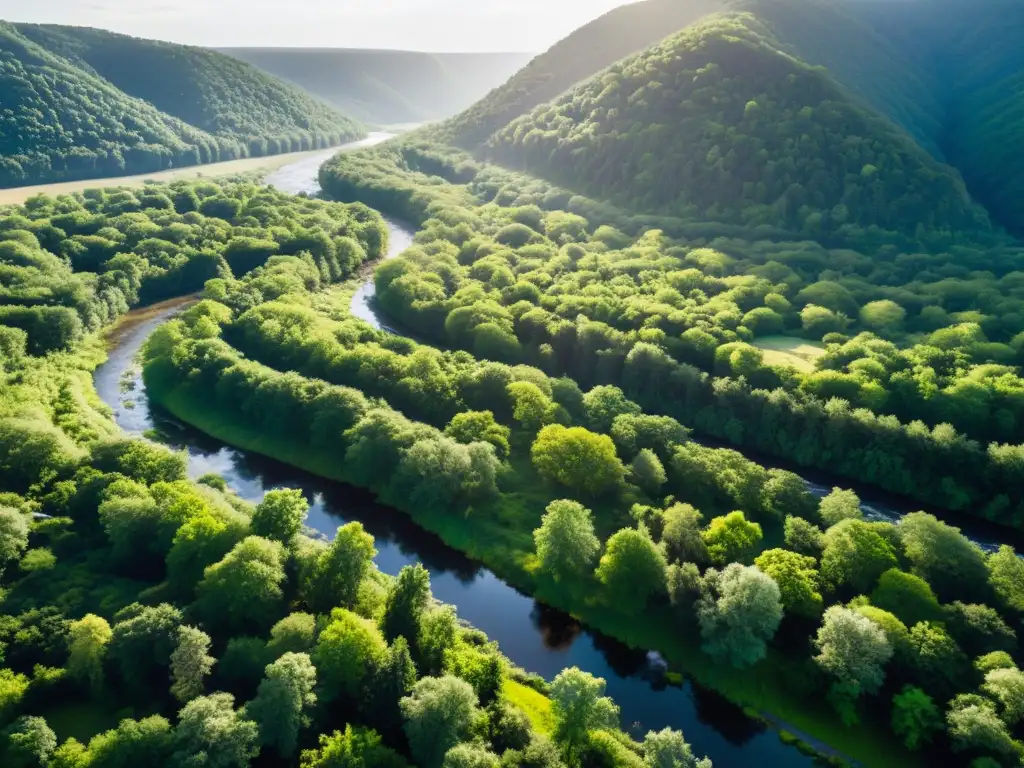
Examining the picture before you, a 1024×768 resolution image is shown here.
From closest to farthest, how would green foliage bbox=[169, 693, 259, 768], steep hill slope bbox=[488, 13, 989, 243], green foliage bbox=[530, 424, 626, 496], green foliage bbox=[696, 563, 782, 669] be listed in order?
1. green foliage bbox=[169, 693, 259, 768]
2. green foliage bbox=[696, 563, 782, 669]
3. green foliage bbox=[530, 424, 626, 496]
4. steep hill slope bbox=[488, 13, 989, 243]

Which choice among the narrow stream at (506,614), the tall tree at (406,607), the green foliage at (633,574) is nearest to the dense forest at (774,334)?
the green foliage at (633,574)

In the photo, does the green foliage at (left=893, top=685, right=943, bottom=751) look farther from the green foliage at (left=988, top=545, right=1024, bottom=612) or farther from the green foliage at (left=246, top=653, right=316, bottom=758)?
the green foliage at (left=246, top=653, right=316, bottom=758)

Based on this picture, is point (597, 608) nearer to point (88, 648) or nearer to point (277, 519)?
point (277, 519)

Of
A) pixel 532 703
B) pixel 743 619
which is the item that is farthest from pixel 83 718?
pixel 743 619

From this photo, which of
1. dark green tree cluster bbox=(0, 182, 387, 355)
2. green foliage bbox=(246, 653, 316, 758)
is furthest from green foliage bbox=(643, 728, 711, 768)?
dark green tree cluster bbox=(0, 182, 387, 355)

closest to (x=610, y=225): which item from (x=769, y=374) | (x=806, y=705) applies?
(x=769, y=374)

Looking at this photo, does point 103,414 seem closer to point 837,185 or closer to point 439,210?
point 439,210

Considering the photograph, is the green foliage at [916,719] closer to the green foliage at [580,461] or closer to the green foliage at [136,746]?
the green foliage at [580,461]
